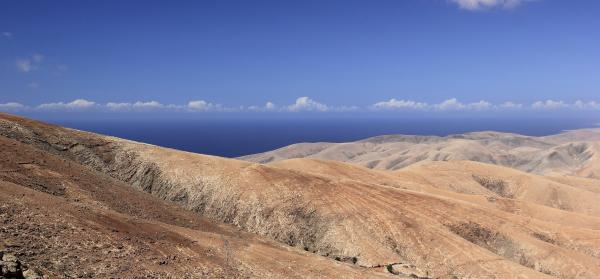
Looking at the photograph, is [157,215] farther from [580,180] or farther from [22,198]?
[580,180]

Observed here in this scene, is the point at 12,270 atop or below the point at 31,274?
atop

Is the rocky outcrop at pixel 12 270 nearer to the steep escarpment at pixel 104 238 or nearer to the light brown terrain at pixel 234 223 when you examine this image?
the steep escarpment at pixel 104 238

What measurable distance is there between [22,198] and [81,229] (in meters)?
4.18

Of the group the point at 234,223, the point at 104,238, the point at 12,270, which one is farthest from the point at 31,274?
the point at 234,223

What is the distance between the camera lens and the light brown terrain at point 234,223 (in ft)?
81.8

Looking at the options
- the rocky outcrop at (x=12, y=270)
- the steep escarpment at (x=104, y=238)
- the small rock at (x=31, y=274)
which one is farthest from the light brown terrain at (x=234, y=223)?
the rocky outcrop at (x=12, y=270)

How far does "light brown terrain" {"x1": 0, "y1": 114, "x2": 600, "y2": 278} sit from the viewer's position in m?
24.9

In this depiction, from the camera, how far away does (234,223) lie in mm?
47562

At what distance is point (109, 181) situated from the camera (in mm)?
42219

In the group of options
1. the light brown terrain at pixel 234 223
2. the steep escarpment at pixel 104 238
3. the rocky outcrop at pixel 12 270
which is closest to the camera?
the rocky outcrop at pixel 12 270

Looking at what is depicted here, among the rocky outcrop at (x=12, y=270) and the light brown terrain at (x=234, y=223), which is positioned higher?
the rocky outcrop at (x=12, y=270)

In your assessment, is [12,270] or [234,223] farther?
[234,223]

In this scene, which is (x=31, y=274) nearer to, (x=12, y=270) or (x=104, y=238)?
(x=12, y=270)

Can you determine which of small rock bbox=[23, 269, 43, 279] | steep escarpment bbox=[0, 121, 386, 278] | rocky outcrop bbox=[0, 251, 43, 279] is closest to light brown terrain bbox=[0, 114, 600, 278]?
steep escarpment bbox=[0, 121, 386, 278]
